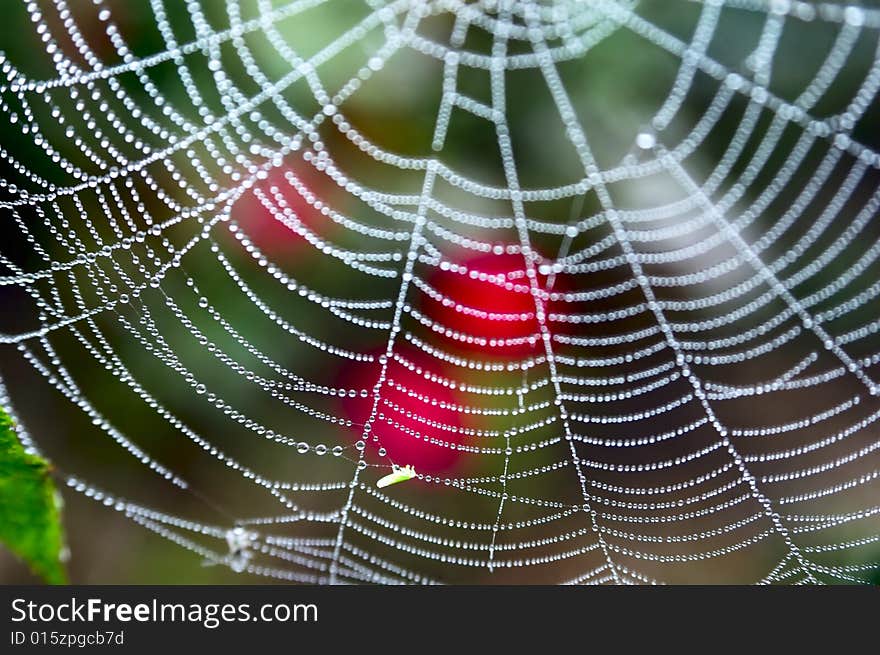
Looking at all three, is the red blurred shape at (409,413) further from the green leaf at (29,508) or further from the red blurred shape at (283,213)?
the green leaf at (29,508)

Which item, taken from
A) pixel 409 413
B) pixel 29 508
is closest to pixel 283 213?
pixel 409 413

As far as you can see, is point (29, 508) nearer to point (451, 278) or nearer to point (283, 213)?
point (283, 213)

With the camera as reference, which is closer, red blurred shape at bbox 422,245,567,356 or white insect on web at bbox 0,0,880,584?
white insect on web at bbox 0,0,880,584

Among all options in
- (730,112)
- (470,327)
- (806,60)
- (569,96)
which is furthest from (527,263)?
(806,60)

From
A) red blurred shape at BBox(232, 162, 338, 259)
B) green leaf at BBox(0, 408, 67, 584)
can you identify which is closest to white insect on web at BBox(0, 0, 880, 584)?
red blurred shape at BBox(232, 162, 338, 259)

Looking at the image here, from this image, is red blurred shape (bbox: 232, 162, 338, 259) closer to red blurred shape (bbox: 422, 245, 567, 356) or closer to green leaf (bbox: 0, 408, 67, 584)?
red blurred shape (bbox: 422, 245, 567, 356)

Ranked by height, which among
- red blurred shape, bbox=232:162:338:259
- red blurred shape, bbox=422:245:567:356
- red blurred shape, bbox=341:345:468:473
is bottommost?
red blurred shape, bbox=341:345:468:473

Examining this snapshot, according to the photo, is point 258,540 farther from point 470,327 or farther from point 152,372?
point 470,327

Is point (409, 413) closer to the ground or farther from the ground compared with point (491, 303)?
closer to the ground
